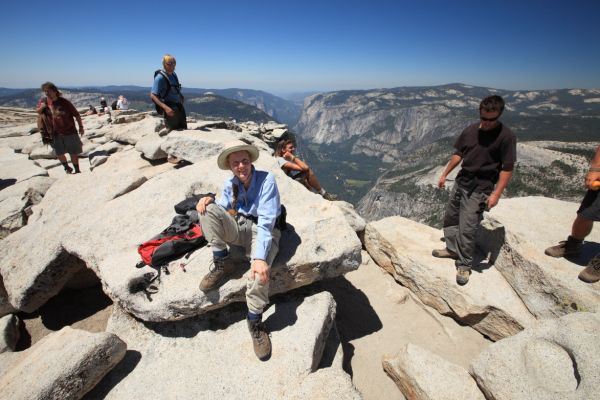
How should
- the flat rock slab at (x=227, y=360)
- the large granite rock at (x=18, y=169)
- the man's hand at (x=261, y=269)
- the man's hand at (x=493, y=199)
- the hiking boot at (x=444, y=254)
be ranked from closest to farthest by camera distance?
1. the man's hand at (x=261, y=269)
2. the flat rock slab at (x=227, y=360)
3. the man's hand at (x=493, y=199)
4. the hiking boot at (x=444, y=254)
5. the large granite rock at (x=18, y=169)

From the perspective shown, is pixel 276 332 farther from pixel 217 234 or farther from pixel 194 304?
pixel 217 234

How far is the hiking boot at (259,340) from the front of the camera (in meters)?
5.08

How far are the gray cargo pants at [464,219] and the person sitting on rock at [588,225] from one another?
1.75m

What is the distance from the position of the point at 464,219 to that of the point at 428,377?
373 centimetres

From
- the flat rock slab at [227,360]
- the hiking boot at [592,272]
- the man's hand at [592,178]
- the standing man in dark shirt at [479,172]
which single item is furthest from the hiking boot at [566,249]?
the flat rock slab at [227,360]

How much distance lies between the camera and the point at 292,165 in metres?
9.49

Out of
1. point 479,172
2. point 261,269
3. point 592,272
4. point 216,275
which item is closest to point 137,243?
point 216,275

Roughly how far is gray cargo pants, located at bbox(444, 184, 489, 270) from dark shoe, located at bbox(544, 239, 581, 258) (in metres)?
1.67

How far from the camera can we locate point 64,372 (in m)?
4.51

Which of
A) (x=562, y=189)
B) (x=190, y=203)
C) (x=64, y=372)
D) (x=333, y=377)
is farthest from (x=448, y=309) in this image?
(x=562, y=189)

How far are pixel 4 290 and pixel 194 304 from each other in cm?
614

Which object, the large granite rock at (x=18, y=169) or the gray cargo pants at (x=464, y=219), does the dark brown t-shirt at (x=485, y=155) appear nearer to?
the gray cargo pants at (x=464, y=219)

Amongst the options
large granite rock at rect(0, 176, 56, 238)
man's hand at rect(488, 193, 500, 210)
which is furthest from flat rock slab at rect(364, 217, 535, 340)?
large granite rock at rect(0, 176, 56, 238)

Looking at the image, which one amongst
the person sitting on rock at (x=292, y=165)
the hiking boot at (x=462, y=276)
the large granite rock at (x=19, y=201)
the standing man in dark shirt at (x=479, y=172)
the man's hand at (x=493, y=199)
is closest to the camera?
the standing man in dark shirt at (x=479, y=172)
